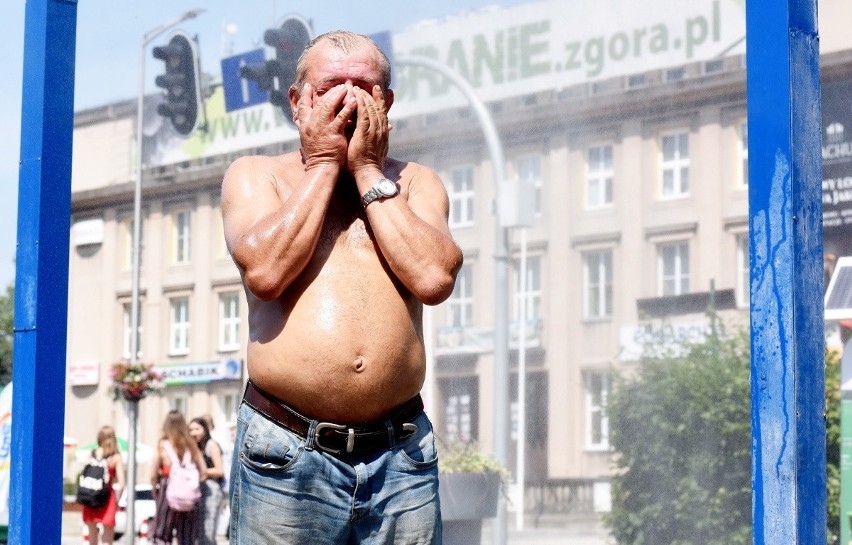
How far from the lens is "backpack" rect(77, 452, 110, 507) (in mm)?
11344

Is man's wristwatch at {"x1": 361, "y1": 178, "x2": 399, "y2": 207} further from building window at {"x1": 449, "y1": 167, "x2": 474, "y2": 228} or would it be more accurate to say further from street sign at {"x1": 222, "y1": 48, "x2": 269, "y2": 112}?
street sign at {"x1": 222, "y1": 48, "x2": 269, "y2": 112}

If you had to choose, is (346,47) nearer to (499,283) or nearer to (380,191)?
(380,191)

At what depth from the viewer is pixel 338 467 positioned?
2484 millimetres

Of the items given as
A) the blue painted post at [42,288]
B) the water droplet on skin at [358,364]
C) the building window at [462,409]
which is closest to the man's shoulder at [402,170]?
the water droplet on skin at [358,364]

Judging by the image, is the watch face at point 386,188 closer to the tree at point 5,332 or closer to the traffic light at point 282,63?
the traffic light at point 282,63

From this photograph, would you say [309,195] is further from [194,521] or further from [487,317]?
[487,317]

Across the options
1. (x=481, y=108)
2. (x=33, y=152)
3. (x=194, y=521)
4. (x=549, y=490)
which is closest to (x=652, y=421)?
(x=549, y=490)

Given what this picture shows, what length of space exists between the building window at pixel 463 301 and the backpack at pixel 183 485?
267 centimetres

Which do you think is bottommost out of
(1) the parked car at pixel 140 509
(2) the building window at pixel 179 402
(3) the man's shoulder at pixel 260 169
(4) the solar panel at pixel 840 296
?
(1) the parked car at pixel 140 509

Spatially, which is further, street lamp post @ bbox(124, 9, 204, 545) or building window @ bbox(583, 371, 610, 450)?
street lamp post @ bbox(124, 9, 204, 545)

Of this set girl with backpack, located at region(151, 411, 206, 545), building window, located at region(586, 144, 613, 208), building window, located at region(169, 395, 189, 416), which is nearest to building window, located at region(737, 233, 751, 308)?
building window, located at region(586, 144, 613, 208)

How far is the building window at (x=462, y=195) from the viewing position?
39.8 ft

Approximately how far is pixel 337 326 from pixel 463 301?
371 inches

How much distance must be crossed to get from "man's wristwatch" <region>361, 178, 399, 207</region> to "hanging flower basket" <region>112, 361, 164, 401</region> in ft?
40.4
